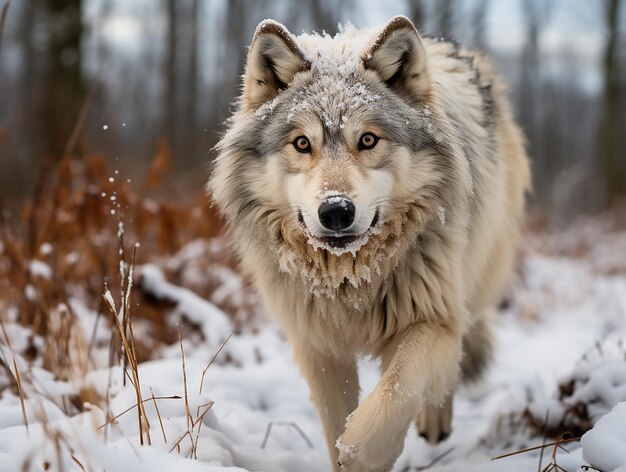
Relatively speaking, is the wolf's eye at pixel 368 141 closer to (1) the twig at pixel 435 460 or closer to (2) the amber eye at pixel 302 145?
(2) the amber eye at pixel 302 145

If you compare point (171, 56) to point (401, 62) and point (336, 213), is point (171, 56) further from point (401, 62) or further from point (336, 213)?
point (336, 213)

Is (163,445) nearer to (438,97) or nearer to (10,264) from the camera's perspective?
(438,97)

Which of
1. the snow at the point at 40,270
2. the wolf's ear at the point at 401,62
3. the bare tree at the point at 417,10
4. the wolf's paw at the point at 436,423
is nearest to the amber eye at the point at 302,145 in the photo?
the wolf's ear at the point at 401,62

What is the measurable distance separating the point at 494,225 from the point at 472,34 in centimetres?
1271

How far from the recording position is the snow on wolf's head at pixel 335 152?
8.32 feet

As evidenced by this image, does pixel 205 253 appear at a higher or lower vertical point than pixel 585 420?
higher

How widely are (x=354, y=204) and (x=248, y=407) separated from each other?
1.74m

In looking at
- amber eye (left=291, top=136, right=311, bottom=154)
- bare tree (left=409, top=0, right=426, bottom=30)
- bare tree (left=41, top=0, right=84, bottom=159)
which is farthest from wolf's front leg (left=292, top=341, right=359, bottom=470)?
bare tree (left=409, top=0, right=426, bottom=30)

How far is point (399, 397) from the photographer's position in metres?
2.24

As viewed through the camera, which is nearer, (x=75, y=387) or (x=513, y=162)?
(x=75, y=387)

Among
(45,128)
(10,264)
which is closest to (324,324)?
(10,264)

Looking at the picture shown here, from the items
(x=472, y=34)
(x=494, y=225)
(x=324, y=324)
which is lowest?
(x=324, y=324)

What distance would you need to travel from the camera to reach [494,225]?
130 inches

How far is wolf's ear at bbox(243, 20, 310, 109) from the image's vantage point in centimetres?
270
